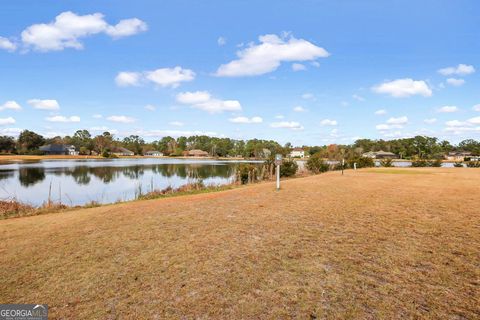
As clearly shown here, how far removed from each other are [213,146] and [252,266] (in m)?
135

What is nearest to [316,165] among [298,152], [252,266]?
[252,266]

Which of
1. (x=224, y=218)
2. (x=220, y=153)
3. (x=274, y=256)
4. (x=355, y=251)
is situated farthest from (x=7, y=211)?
(x=220, y=153)

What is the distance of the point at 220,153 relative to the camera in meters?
136

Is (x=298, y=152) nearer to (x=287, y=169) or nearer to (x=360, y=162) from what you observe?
(x=360, y=162)

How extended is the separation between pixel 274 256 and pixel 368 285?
1.54 metres

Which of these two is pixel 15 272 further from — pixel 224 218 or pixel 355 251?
pixel 355 251

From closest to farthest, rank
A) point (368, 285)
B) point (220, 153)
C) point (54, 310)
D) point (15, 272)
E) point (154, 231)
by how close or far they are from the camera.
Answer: point (54, 310) < point (368, 285) < point (15, 272) < point (154, 231) < point (220, 153)

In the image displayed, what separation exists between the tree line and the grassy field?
39496 mm

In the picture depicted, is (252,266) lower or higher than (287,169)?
lower

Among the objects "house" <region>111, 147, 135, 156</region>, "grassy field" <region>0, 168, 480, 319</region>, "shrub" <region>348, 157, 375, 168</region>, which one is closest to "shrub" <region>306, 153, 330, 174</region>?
"shrub" <region>348, 157, 375, 168</region>

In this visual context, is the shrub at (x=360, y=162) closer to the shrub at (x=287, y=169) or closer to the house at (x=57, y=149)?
the shrub at (x=287, y=169)

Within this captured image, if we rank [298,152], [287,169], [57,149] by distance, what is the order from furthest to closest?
[298,152], [57,149], [287,169]

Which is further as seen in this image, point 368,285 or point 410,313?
point 368,285

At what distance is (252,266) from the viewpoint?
464cm
